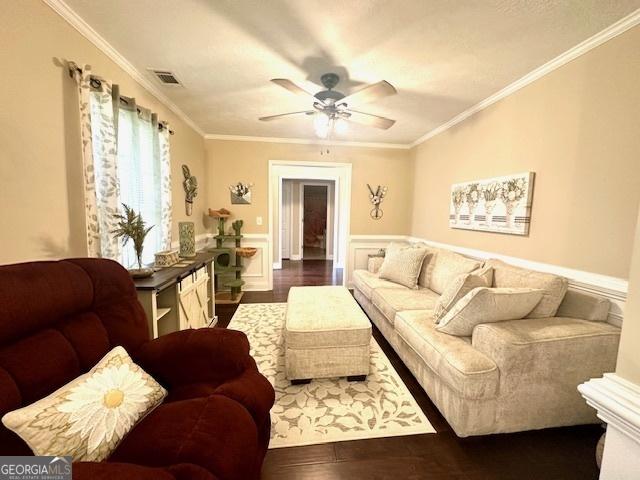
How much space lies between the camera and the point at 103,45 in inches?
71.2

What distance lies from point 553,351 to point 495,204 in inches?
57.2

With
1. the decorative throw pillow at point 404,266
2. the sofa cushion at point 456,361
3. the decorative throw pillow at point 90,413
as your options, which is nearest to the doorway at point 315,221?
the decorative throw pillow at point 404,266

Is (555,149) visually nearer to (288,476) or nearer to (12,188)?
(288,476)

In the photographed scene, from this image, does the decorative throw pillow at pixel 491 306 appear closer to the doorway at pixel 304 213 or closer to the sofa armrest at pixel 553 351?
the sofa armrest at pixel 553 351

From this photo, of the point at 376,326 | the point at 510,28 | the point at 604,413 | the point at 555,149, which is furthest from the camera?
the point at 376,326

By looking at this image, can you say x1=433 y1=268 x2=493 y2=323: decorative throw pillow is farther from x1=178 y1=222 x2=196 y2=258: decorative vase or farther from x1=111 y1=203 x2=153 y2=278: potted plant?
x1=178 y1=222 x2=196 y2=258: decorative vase

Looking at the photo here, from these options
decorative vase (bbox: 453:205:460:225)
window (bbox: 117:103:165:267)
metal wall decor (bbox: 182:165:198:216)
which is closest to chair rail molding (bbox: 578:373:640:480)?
decorative vase (bbox: 453:205:460:225)

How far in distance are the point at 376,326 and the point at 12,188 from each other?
9.88 ft

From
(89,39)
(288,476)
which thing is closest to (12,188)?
(89,39)

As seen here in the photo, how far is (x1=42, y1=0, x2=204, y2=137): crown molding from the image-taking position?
58.3 inches

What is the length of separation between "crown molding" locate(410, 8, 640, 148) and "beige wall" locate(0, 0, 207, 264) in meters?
3.26

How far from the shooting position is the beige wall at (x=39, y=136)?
124 centimetres

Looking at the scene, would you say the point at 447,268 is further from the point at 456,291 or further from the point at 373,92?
the point at 373,92

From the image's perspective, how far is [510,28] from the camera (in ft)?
5.23
